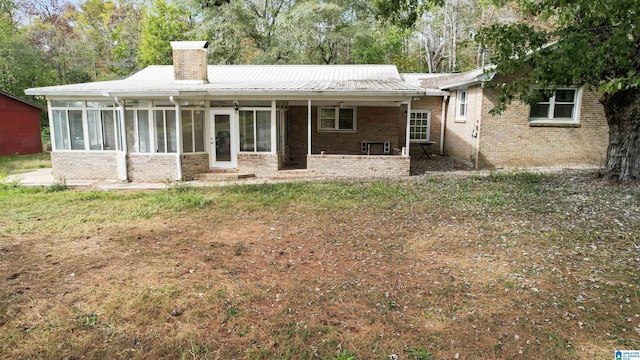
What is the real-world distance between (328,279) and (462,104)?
1345cm

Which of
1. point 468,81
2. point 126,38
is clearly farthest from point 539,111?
point 126,38

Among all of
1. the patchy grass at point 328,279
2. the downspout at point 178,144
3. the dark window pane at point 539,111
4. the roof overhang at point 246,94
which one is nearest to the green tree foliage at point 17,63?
the roof overhang at point 246,94

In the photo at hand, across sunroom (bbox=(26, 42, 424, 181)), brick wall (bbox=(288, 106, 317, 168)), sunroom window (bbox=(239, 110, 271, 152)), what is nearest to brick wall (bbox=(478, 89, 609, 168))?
sunroom (bbox=(26, 42, 424, 181))

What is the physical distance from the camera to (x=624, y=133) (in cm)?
948

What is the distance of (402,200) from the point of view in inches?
352

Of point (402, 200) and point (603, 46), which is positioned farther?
point (402, 200)

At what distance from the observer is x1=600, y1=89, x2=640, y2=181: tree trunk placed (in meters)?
9.24

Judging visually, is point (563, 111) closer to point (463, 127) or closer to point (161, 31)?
point (463, 127)

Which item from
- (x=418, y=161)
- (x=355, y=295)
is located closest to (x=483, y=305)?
(x=355, y=295)

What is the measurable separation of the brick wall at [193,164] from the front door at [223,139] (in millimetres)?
280

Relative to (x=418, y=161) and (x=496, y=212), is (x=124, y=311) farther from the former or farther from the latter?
(x=418, y=161)

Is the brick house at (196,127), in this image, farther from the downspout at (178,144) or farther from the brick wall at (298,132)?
the brick wall at (298,132)

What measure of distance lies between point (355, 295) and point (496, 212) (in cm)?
430

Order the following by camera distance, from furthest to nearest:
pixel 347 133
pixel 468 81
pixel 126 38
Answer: pixel 126 38 → pixel 347 133 → pixel 468 81
